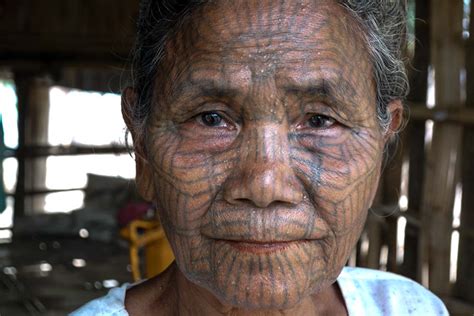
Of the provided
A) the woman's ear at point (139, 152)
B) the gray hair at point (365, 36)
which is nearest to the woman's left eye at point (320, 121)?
the gray hair at point (365, 36)

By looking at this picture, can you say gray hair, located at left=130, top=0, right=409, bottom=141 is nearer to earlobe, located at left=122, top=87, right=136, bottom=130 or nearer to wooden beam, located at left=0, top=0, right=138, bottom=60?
earlobe, located at left=122, top=87, right=136, bottom=130

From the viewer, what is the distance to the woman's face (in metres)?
1.46

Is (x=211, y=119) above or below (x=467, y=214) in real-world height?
above

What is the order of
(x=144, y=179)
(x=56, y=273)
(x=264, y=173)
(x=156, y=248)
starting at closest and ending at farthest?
(x=264, y=173)
(x=144, y=179)
(x=156, y=248)
(x=56, y=273)

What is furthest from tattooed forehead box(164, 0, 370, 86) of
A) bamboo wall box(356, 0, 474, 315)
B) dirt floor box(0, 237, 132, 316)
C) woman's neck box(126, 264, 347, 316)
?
dirt floor box(0, 237, 132, 316)

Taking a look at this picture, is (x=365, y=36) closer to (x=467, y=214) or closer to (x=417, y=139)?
(x=467, y=214)

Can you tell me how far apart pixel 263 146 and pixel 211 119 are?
14 cm

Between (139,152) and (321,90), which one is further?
(139,152)

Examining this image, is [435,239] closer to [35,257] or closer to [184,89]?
[184,89]

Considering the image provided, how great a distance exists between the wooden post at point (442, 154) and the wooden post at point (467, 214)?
4 cm

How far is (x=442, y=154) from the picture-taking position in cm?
394

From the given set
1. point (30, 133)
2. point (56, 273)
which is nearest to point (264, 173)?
point (56, 273)

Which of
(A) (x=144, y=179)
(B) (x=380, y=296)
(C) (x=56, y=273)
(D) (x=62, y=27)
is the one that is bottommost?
(C) (x=56, y=273)

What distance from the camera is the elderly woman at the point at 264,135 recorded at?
4.78 feet
